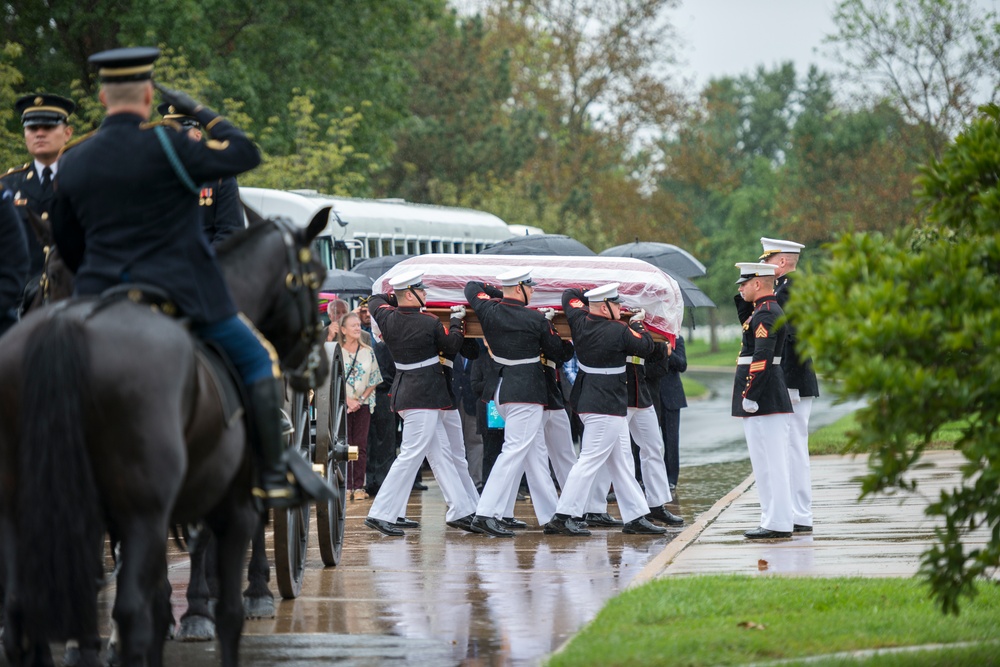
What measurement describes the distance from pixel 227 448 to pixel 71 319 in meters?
0.91

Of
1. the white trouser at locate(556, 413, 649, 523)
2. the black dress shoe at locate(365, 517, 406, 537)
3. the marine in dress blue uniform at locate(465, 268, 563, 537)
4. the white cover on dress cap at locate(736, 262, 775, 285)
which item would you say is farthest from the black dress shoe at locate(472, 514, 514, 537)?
the white cover on dress cap at locate(736, 262, 775, 285)

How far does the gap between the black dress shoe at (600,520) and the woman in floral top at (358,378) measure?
10.4 feet

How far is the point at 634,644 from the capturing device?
24.0 ft

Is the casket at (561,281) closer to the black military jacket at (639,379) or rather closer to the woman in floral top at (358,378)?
the black military jacket at (639,379)

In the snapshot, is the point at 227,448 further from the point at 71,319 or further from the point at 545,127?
the point at 545,127

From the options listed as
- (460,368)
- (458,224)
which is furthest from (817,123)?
(460,368)

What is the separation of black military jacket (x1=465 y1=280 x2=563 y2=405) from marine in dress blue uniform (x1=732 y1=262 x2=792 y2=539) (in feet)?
5.53

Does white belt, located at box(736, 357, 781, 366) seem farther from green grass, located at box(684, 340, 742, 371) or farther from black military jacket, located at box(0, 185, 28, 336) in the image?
green grass, located at box(684, 340, 742, 371)

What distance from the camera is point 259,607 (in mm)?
8883

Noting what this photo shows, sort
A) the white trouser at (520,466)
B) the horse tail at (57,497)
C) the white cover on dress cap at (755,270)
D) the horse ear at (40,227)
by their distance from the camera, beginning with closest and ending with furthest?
Result: the horse tail at (57,497) < the horse ear at (40,227) < the white cover on dress cap at (755,270) < the white trouser at (520,466)

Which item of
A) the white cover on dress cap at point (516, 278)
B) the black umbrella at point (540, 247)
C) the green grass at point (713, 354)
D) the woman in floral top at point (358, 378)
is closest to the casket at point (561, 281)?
the white cover on dress cap at point (516, 278)

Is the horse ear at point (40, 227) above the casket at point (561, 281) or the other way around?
above

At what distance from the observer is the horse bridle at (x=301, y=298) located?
7.01 meters

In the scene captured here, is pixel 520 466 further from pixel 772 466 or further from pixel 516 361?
pixel 772 466
